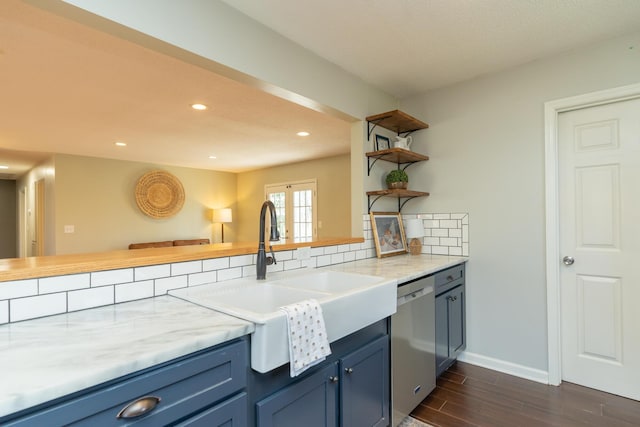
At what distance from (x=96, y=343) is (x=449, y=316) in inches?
87.8

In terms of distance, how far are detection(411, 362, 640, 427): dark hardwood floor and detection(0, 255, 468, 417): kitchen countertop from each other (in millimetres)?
1622

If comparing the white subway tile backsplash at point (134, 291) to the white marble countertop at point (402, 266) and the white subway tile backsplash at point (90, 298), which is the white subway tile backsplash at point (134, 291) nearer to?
the white subway tile backsplash at point (90, 298)

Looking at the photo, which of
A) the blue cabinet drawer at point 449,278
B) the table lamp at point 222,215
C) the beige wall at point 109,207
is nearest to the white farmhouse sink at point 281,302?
the blue cabinet drawer at point 449,278

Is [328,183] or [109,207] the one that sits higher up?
[328,183]

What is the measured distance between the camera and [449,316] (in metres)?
2.44

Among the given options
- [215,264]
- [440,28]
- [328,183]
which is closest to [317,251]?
[215,264]

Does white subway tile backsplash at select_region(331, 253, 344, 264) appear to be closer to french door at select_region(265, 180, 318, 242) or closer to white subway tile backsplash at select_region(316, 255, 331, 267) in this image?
white subway tile backsplash at select_region(316, 255, 331, 267)

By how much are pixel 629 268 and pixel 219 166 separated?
6.12 meters

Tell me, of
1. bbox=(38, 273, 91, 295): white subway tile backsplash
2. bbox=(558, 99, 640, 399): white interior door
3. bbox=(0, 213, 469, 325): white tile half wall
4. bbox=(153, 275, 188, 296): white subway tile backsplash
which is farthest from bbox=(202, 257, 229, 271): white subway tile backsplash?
bbox=(558, 99, 640, 399): white interior door

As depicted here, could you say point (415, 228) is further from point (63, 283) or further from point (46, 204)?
point (46, 204)

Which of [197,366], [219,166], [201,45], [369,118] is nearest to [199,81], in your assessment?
[201,45]

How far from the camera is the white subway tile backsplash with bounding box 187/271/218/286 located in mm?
Answer: 1547

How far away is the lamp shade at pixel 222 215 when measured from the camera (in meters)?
6.92

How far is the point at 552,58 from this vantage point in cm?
239
